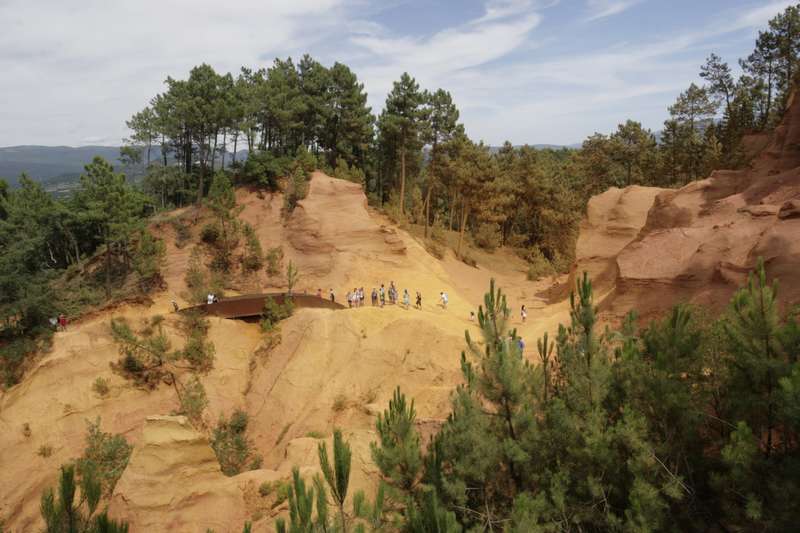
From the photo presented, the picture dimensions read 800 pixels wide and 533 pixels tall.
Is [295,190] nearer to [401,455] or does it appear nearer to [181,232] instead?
[181,232]

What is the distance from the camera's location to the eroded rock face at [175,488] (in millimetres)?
13547

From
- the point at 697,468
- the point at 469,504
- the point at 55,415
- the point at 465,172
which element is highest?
the point at 465,172

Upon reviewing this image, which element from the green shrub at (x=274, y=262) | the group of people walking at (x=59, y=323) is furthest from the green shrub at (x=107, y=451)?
the green shrub at (x=274, y=262)

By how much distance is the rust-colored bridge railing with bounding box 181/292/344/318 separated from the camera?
2748cm

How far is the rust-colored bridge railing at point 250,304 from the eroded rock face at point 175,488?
12263 mm

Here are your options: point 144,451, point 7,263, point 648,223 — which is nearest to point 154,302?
point 7,263

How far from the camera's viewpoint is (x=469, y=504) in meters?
10.4

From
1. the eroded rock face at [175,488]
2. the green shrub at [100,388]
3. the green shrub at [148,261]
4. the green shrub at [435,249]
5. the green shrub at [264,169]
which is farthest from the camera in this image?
the green shrub at [264,169]

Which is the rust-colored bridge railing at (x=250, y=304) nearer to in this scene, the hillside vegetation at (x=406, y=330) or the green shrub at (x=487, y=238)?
the hillside vegetation at (x=406, y=330)

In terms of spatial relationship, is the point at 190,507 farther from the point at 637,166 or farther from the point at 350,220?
the point at 637,166

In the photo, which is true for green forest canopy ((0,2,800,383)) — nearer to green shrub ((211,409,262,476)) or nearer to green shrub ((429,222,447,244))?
green shrub ((429,222,447,244))

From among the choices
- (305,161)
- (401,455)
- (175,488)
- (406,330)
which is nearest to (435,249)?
(305,161)

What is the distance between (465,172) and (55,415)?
3314 cm

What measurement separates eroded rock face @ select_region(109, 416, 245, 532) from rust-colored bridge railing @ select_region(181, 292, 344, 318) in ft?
40.2
